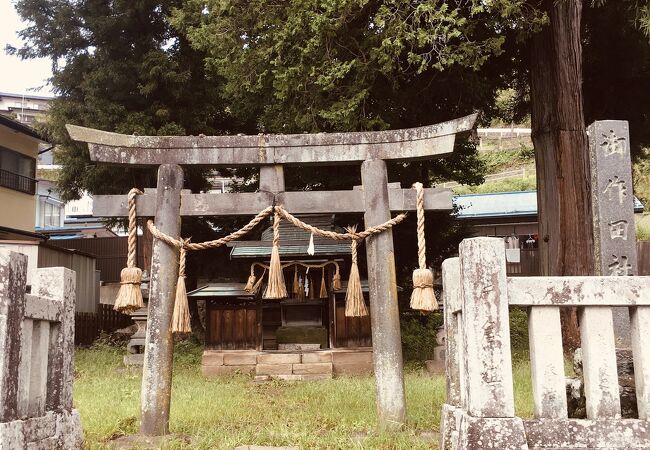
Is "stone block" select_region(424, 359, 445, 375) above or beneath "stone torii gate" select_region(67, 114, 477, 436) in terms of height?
beneath

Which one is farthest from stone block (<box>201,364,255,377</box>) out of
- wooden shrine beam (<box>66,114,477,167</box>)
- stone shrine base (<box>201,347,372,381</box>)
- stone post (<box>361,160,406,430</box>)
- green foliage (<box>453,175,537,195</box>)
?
green foliage (<box>453,175,537,195</box>)

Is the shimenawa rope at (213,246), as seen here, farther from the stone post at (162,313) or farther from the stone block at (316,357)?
the stone block at (316,357)

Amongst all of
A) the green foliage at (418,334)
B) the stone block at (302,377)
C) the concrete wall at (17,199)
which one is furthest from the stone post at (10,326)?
the concrete wall at (17,199)

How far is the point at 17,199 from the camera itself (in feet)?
67.3

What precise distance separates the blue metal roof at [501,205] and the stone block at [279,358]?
39.2ft

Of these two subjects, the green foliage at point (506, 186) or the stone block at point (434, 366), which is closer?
the stone block at point (434, 366)

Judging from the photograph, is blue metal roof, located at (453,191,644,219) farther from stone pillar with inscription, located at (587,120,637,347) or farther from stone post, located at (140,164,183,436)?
stone post, located at (140,164,183,436)

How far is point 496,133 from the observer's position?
4988 cm

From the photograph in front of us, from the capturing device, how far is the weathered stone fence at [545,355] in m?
4.11

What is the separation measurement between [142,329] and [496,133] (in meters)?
40.5

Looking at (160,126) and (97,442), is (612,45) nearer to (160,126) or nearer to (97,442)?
(160,126)

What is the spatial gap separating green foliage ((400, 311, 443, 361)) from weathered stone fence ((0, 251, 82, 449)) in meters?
9.90

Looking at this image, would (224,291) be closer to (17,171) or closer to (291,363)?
(291,363)

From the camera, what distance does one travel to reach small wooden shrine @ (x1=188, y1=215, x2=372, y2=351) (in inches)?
522
